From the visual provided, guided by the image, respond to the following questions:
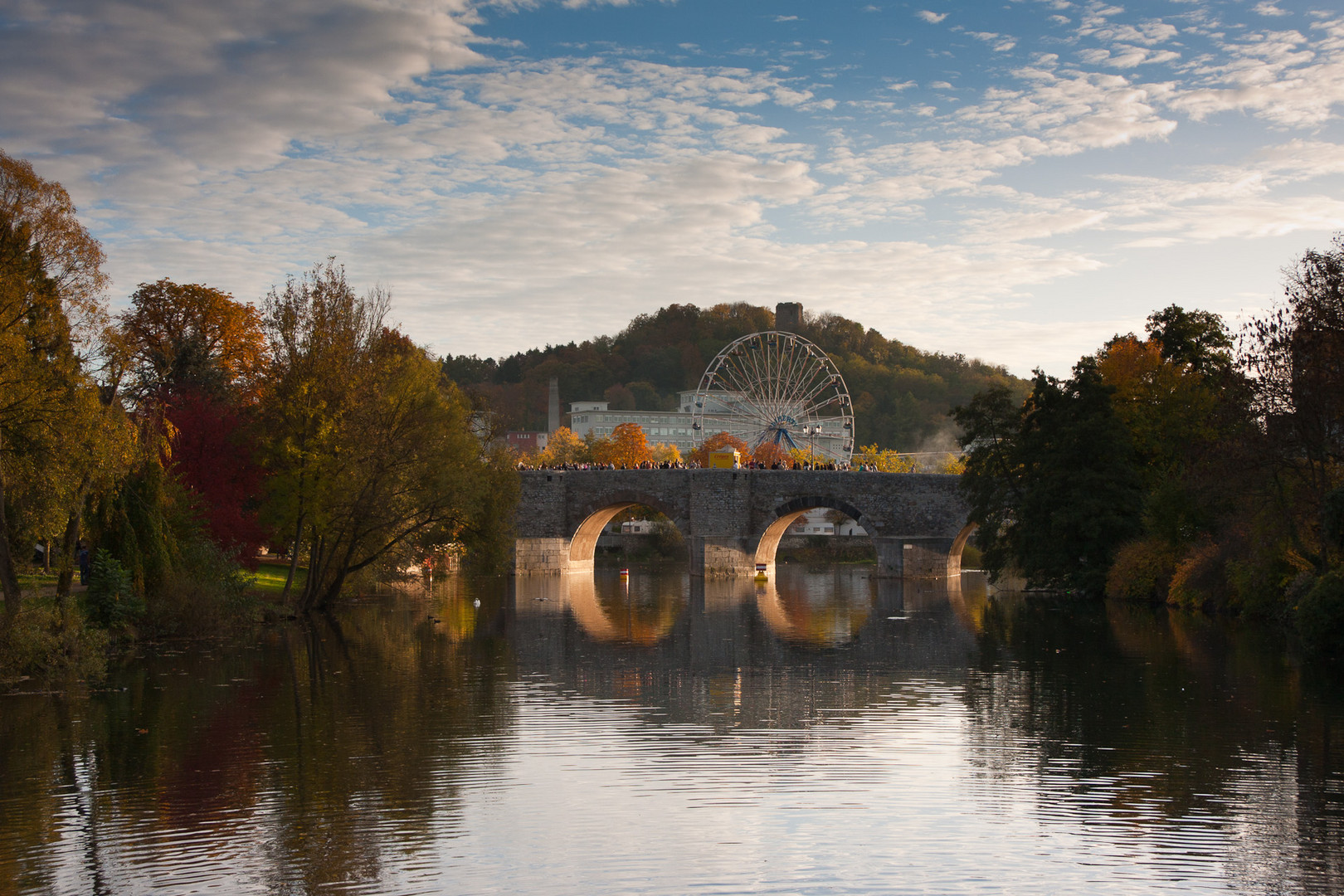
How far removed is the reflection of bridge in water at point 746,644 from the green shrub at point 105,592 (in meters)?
7.35

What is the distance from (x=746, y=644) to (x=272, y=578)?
17924 mm

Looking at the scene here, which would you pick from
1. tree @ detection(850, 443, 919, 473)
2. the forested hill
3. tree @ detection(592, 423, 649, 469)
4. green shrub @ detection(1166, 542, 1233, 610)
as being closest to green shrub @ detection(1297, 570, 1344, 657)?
green shrub @ detection(1166, 542, 1233, 610)

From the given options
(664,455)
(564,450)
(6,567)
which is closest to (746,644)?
(6,567)

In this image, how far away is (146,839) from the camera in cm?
988

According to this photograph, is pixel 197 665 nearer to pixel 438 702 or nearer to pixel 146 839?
pixel 438 702

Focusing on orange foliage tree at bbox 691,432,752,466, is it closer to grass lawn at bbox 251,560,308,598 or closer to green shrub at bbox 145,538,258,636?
grass lawn at bbox 251,560,308,598

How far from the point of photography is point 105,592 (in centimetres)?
2256

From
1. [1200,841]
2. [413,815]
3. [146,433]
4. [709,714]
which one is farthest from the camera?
[146,433]

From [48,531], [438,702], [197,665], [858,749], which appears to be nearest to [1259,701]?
[858,749]

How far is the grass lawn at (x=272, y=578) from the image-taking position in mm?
33625

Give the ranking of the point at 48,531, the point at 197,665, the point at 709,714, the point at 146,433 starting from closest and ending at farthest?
the point at 709,714
the point at 48,531
the point at 197,665
the point at 146,433

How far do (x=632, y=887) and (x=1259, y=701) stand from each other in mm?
12002

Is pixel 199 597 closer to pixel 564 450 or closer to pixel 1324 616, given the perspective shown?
pixel 1324 616

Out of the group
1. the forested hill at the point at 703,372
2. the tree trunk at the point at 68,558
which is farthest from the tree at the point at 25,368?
the forested hill at the point at 703,372
